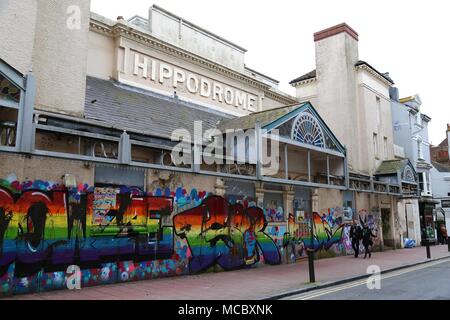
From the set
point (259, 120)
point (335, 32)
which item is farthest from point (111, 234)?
point (335, 32)

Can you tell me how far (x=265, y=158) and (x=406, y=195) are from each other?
1513 cm

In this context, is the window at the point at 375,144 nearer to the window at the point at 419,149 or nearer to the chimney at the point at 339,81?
the chimney at the point at 339,81

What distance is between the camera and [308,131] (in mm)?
17281

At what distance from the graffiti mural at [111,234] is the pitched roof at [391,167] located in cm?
1538

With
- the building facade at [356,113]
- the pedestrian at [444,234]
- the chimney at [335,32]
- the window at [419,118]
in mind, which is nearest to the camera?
the building facade at [356,113]

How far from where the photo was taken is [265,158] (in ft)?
51.3

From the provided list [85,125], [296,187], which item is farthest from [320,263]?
[85,125]

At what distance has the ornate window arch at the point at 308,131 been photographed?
16.5m

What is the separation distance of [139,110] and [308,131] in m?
7.08

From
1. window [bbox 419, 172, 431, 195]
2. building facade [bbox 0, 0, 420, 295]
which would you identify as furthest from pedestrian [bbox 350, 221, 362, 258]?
window [bbox 419, 172, 431, 195]

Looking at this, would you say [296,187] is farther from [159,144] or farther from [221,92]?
[159,144]

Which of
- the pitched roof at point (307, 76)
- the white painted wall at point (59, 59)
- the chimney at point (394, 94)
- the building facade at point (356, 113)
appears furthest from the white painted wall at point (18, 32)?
the chimney at point (394, 94)
